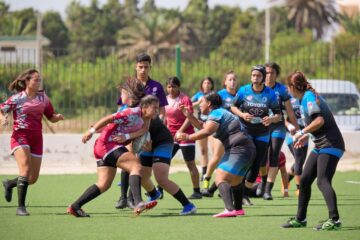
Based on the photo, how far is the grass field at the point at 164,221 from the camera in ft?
35.2

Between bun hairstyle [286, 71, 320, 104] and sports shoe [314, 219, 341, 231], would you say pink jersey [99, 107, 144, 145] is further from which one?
sports shoe [314, 219, 341, 231]

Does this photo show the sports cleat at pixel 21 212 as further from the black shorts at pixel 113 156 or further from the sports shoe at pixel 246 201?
the sports shoe at pixel 246 201

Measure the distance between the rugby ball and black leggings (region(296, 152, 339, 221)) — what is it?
2.32 meters

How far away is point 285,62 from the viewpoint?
25.0 m

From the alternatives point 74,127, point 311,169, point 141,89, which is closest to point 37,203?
point 141,89

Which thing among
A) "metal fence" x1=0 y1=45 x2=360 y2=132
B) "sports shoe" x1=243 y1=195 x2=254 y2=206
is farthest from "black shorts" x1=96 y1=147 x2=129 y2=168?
"metal fence" x1=0 y1=45 x2=360 y2=132

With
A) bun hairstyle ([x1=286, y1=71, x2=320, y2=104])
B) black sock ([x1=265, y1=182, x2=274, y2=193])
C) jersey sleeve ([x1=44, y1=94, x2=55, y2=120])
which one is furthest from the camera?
black sock ([x1=265, y1=182, x2=274, y2=193])

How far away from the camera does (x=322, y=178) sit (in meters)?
11.1

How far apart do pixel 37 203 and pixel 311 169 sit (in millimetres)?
4992

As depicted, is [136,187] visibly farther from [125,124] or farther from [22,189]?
[22,189]

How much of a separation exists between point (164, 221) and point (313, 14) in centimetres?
7085

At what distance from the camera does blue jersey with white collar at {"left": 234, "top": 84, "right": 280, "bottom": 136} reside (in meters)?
14.2

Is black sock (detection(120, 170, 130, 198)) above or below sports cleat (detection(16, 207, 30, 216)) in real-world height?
above

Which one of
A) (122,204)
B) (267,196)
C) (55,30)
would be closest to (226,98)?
(267,196)
